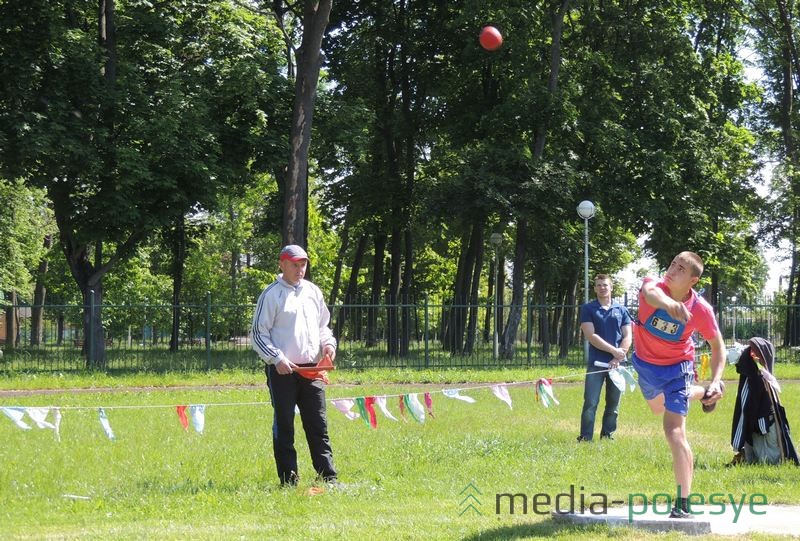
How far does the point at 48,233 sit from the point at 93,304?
2269 centimetres

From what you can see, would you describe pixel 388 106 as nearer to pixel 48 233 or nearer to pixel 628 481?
pixel 48 233

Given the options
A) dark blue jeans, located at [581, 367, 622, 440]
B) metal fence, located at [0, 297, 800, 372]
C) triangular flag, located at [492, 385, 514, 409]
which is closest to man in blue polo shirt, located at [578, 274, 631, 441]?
dark blue jeans, located at [581, 367, 622, 440]

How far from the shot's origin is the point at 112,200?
2353 cm

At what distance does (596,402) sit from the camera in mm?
10773

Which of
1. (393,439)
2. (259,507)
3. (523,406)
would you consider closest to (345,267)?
(523,406)

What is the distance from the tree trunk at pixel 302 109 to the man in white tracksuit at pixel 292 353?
12.4 meters

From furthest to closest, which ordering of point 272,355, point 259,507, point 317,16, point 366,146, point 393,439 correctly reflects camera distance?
point 366,146 → point 317,16 → point 393,439 → point 272,355 → point 259,507

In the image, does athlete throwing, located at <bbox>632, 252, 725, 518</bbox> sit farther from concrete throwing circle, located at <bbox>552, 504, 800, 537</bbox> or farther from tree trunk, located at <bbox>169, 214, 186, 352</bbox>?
tree trunk, located at <bbox>169, 214, 186, 352</bbox>

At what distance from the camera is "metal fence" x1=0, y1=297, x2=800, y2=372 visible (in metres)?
23.3

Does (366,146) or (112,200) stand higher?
(366,146)

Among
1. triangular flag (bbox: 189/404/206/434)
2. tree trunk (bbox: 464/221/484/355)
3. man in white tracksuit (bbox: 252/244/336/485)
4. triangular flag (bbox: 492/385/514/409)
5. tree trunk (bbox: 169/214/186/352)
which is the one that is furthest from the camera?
tree trunk (bbox: 464/221/484/355)

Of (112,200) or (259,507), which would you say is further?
(112,200)

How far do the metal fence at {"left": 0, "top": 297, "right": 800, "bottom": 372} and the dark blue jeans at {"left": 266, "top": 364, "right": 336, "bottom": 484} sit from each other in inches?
589

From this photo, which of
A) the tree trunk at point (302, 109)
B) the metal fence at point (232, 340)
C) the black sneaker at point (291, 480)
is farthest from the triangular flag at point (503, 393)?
the metal fence at point (232, 340)
